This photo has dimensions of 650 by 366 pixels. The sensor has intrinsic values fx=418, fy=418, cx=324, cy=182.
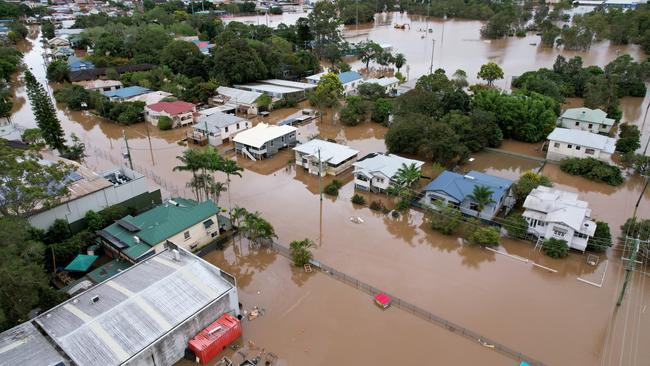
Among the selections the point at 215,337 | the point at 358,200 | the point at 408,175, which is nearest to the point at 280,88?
the point at 358,200

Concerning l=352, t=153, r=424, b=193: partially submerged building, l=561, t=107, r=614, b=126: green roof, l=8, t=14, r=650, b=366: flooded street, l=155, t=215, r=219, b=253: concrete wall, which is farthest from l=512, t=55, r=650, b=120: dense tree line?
l=155, t=215, r=219, b=253: concrete wall

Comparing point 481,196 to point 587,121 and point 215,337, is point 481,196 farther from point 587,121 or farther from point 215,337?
point 587,121

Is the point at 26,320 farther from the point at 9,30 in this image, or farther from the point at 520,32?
the point at 9,30

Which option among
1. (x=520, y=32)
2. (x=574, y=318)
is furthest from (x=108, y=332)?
(x=520, y=32)

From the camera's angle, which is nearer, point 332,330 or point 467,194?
point 332,330

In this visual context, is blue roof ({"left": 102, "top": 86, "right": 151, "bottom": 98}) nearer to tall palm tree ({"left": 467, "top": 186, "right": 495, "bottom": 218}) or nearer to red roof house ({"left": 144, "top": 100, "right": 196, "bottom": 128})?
red roof house ({"left": 144, "top": 100, "right": 196, "bottom": 128})

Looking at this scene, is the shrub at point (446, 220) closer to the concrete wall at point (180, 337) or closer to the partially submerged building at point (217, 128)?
the concrete wall at point (180, 337)
